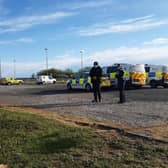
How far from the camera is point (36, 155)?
6664 millimetres

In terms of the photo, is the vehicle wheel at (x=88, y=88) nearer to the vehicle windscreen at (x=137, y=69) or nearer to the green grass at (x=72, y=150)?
the vehicle windscreen at (x=137, y=69)

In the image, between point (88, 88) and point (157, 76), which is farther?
point (157, 76)

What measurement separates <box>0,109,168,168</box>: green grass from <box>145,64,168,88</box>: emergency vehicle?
76.9ft

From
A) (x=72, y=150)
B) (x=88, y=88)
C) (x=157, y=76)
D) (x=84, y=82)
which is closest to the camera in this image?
(x=72, y=150)

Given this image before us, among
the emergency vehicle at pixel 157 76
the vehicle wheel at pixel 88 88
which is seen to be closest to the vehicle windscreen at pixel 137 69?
the emergency vehicle at pixel 157 76

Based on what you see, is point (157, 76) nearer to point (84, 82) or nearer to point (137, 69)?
point (137, 69)

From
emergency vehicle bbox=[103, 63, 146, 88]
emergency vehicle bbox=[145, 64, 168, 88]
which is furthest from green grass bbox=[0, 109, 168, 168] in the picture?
emergency vehicle bbox=[145, 64, 168, 88]

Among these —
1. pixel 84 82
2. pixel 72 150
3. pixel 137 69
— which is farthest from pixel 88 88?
pixel 72 150

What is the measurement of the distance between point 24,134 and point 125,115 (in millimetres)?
4213

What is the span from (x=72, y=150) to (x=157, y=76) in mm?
25307

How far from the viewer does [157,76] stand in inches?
1228

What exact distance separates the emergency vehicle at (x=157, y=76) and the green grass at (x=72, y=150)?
23.4m

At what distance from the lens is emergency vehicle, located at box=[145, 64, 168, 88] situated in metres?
30.9

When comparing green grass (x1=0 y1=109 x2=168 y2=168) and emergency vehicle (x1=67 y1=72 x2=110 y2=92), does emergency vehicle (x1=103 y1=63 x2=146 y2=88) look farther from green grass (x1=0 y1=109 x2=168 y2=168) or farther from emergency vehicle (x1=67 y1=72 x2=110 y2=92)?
green grass (x1=0 y1=109 x2=168 y2=168)
